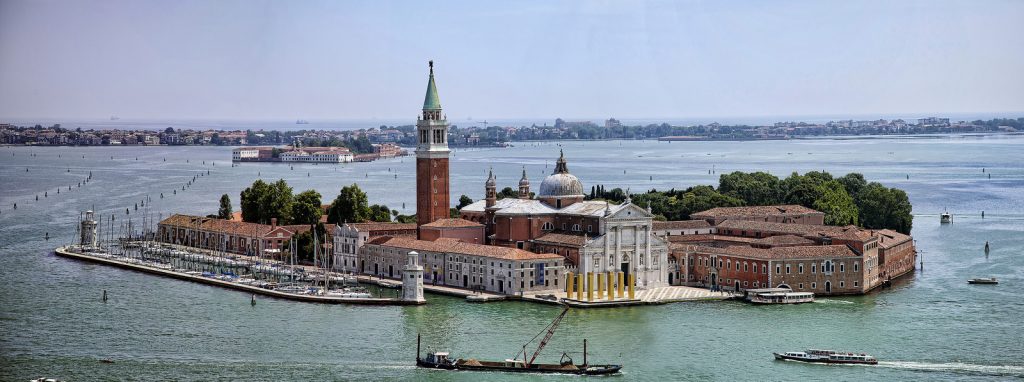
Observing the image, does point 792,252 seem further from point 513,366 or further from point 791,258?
point 513,366

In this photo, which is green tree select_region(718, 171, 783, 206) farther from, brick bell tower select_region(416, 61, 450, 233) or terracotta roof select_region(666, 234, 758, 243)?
brick bell tower select_region(416, 61, 450, 233)

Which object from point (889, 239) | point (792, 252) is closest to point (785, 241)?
point (792, 252)

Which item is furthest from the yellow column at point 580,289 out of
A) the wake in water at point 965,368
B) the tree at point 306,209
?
the tree at point 306,209

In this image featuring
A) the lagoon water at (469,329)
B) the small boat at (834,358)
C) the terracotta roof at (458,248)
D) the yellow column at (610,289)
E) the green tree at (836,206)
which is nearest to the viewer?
the lagoon water at (469,329)

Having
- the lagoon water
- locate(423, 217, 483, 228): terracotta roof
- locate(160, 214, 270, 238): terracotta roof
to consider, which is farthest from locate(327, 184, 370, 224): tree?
the lagoon water

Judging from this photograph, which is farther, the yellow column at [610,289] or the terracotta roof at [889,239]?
the terracotta roof at [889,239]

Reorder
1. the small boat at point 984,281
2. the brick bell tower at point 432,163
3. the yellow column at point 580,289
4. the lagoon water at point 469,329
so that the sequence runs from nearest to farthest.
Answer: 1. the lagoon water at point 469,329
2. the yellow column at point 580,289
3. the small boat at point 984,281
4. the brick bell tower at point 432,163

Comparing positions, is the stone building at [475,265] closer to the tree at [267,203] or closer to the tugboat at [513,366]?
the tugboat at [513,366]

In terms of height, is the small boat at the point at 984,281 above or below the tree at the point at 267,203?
below

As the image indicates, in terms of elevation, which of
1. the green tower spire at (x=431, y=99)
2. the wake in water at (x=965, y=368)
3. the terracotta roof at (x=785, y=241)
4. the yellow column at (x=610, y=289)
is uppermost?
the green tower spire at (x=431, y=99)
